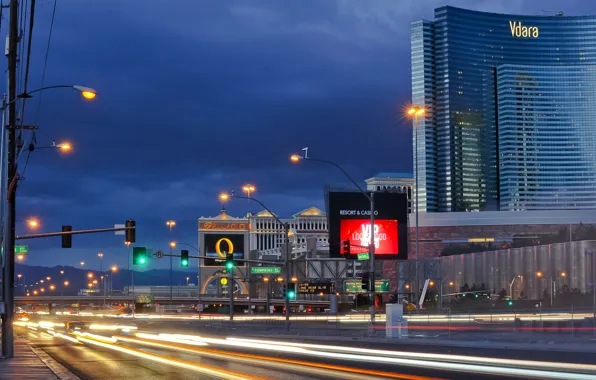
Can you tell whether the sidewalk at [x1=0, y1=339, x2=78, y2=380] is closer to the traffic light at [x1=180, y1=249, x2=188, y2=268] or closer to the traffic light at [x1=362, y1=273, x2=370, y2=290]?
the traffic light at [x1=362, y1=273, x2=370, y2=290]

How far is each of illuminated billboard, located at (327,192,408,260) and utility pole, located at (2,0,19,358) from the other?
52.3 meters

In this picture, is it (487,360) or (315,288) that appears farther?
(315,288)

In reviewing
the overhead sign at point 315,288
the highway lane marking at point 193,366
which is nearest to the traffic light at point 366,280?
the highway lane marking at point 193,366

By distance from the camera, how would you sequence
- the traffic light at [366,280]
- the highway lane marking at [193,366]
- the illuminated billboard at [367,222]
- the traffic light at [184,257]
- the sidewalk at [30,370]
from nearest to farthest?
the sidewalk at [30,370] → the highway lane marking at [193,366] → the traffic light at [366,280] → the traffic light at [184,257] → the illuminated billboard at [367,222]

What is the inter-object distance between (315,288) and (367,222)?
14444mm

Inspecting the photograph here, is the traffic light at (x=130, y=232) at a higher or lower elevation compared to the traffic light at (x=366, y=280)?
higher

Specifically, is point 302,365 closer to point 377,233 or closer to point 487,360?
point 487,360

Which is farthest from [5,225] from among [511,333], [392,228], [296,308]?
[296,308]

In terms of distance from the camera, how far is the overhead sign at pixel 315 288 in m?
96.4

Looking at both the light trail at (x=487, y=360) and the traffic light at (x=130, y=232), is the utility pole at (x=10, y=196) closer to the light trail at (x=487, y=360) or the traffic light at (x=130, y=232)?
the traffic light at (x=130, y=232)

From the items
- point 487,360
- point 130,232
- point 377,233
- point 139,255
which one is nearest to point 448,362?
point 487,360

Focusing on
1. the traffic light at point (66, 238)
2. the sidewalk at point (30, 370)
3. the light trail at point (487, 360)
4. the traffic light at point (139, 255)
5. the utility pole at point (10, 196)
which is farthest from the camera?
the traffic light at point (139, 255)

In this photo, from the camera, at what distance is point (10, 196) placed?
33.9 m

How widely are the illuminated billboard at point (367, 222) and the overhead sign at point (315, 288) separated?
1177cm
